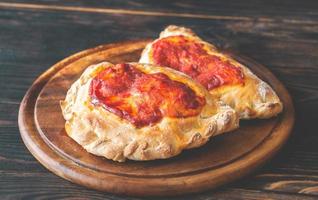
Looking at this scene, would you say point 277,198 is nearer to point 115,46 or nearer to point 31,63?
point 115,46

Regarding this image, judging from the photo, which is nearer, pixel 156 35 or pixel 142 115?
pixel 142 115

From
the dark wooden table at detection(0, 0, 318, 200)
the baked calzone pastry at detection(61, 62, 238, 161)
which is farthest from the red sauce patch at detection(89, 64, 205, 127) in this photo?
the dark wooden table at detection(0, 0, 318, 200)

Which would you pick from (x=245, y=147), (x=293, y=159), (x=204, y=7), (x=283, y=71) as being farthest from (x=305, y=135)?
(x=204, y=7)

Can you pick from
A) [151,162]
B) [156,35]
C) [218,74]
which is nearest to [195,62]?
[218,74]

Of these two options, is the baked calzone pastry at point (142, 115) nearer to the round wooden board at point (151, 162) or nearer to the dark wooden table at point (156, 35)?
the round wooden board at point (151, 162)

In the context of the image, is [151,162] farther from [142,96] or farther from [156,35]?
[156,35]

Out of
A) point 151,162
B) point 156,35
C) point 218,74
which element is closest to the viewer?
point 151,162

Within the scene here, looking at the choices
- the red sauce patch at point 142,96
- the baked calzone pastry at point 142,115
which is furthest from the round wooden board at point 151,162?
the red sauce patch at point 142,96

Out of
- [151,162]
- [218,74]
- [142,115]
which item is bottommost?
[151,162]
